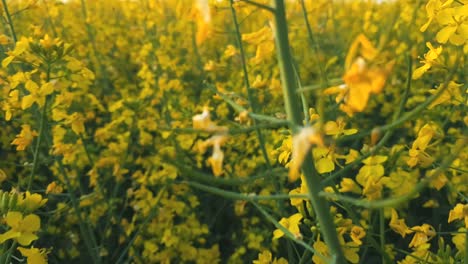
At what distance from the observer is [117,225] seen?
9.41 ft

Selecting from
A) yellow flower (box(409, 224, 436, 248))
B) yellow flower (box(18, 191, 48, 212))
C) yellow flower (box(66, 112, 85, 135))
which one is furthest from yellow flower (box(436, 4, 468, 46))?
yellow flower (box(66, 112, 85, 135))

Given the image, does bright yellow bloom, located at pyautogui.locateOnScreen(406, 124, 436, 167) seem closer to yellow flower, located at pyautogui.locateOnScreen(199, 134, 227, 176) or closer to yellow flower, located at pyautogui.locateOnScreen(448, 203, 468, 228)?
yellow flower, located at pyautogui.locateOnScreen(448, 203, 468, 228)

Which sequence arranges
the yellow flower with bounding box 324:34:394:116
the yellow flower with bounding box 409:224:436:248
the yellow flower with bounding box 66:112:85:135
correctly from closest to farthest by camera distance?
the yellow flower with bounding box 324:34:394:116 → the yellow flower with bounding box 409:224:436:248 → the yellow flower with bounding box 66:112:85:135

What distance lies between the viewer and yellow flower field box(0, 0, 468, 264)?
107 centimetres

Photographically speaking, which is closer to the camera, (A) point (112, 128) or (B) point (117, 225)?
(B) point (117, 225)

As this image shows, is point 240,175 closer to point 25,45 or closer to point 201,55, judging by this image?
point 25,45

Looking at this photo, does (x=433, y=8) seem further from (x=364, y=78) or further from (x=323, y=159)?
(x=364, y=78)

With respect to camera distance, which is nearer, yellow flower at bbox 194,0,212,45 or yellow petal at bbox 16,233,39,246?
yellow flower at bbox 194,0,212,45

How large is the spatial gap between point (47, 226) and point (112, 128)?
0.78 metres

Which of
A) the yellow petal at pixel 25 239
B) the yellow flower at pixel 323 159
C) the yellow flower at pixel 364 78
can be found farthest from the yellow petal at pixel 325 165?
the yellow petal at pixel 25 239

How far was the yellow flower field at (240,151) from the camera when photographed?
1065mm

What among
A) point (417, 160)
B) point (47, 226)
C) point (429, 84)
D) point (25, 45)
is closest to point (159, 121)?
point (47, 226)

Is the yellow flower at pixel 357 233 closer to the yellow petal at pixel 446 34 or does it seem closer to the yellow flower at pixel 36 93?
the yellow petal at pixel 446 34

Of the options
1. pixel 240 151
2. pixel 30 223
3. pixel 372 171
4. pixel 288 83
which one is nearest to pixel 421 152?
pixel 372 171
